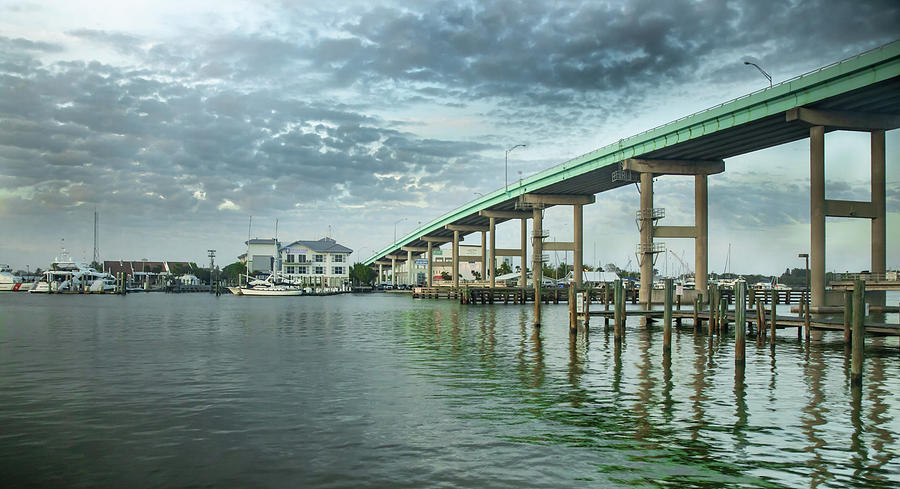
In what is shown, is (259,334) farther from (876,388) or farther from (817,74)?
(817,74)

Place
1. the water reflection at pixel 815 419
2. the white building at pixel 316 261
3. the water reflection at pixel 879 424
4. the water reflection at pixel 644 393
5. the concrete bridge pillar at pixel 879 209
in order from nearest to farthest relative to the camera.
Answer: the water reflection at pixel 815 419 < the water reflection at pixel 879 424 < the water reflection at pixel 644 393 < the concrete bridge pillar at pixel 879 209 < the white building at pixel 316 261

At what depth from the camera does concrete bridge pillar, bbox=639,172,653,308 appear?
69.6m

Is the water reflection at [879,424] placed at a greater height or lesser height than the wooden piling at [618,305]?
lesser

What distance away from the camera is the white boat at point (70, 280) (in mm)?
136500

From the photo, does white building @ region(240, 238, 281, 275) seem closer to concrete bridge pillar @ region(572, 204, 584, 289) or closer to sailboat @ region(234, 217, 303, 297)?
sailboat @ region(234, 217, 303, 297)

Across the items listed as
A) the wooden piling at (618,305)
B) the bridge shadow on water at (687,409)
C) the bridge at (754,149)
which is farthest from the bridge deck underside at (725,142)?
the wooden piling at (618,305)

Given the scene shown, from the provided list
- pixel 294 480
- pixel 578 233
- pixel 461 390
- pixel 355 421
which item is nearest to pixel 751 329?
pixel 461 390

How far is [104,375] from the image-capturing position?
21828 millimetres

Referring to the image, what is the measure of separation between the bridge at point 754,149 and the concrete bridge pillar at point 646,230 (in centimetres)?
10

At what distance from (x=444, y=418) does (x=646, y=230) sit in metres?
57.8

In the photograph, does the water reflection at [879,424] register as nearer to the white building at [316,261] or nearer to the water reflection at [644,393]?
the water reflection at [644,393]

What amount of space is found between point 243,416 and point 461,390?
6060 millimetres

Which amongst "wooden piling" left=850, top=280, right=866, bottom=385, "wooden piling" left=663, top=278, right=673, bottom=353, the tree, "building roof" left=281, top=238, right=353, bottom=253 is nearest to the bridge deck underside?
"wooden piling" left=663, top=278, right=673, bottom=353

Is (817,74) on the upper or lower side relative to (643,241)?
upper
